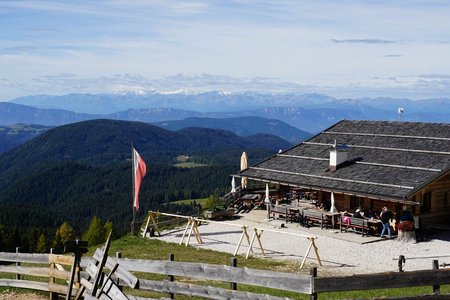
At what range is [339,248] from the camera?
28.9m

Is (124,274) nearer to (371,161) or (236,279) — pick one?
(236,279)

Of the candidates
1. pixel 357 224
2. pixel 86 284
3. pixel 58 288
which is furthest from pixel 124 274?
pixel 357 224

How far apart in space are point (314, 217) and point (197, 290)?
70.2 feet

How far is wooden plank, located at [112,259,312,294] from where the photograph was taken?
1160 centimetres

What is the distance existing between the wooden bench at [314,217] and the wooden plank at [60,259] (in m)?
19.6

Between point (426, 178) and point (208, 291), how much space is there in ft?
68.7

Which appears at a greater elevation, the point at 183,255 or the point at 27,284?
the point at 27,284

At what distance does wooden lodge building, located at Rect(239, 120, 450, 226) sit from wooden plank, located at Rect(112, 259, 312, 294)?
19.1 meters

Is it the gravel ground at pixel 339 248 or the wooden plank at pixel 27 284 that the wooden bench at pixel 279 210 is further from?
the wooden plank at pixel 27 284

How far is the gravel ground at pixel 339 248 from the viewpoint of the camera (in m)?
25.7

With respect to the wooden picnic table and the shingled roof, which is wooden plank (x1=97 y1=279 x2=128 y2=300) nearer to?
the shingled roof

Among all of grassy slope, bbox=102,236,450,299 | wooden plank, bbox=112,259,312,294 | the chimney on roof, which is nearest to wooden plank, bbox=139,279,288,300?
wooden plank, bbox=112,259,312,294

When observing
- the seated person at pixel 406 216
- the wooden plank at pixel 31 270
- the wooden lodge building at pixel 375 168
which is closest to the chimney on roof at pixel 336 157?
the wooden lodge building at pixel 375 168

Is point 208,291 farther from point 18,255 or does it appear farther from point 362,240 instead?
point 362,240
